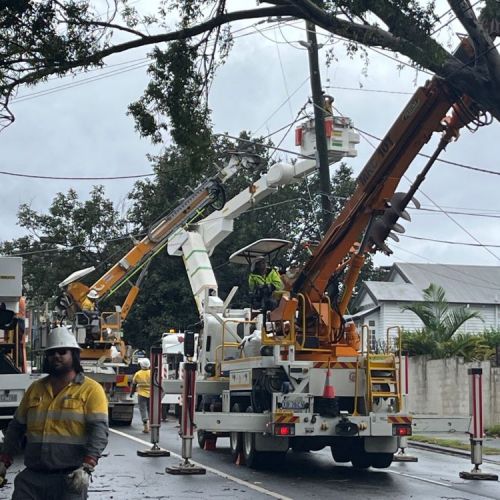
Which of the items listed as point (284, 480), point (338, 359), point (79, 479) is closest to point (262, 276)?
point (338, 359)

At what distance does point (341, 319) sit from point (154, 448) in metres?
4.11

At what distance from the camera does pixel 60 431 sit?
23.3 feet

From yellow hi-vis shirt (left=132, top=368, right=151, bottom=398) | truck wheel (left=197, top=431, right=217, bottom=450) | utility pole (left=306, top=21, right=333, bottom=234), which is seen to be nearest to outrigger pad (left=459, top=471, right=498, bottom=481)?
truck wheel (left=197, top=431, right=217, bottom=450)

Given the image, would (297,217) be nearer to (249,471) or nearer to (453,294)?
(453,294)

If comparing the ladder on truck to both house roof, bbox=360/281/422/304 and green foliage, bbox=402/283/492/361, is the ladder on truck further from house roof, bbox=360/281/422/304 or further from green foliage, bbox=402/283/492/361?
house roof, bbox=360/281/422/304

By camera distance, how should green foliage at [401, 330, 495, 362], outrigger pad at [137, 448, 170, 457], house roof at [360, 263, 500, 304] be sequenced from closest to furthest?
outrigger pad at [137, 448, 170, 457]
green foliage at [401, 330, 495, 362]
house roof at [360, 263, 500, 304]

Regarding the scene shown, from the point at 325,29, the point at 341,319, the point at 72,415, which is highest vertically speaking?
the point at 325,29

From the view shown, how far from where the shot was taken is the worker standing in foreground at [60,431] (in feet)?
23.0

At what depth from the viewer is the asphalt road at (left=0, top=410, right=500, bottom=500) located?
43.2 ft

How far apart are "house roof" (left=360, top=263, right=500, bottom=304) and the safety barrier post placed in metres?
31.1

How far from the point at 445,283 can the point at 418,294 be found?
1.82 m

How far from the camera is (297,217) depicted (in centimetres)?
4781

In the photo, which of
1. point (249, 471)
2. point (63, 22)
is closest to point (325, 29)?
point (63, 22)

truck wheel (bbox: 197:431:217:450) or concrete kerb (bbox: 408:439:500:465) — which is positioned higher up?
truck wheel (bbox: 197:431:217:450)
